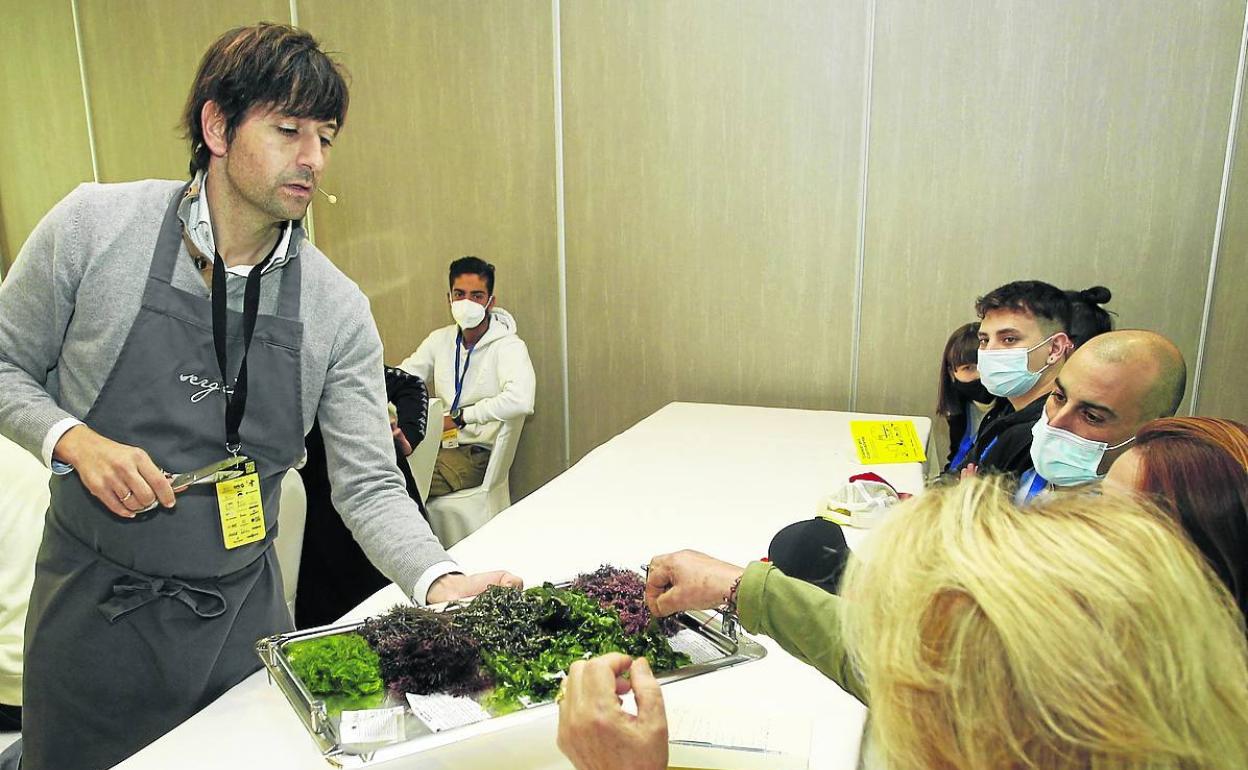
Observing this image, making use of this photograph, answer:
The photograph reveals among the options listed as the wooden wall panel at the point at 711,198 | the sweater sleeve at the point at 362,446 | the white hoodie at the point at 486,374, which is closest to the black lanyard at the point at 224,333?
the sweater sleeve at the point at 362,446

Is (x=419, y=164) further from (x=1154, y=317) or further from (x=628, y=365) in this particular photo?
(x=1154, y=317)

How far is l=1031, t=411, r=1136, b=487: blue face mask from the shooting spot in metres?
1.80

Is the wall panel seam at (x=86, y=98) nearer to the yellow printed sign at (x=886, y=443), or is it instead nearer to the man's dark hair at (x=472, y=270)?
the man's dark hair at (x=472, y=270)

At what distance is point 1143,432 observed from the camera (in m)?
1.21

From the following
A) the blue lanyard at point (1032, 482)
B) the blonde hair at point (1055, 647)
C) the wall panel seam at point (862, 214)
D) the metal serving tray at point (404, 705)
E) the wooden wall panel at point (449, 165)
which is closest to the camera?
the blonde hair at point (1055, 647)

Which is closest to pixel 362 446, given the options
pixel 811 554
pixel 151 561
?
pixel 151 561

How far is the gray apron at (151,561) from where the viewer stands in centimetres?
127

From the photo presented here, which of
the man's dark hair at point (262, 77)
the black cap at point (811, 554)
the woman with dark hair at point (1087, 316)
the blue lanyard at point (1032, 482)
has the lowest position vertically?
the blue lanyard at point (1032, 482)

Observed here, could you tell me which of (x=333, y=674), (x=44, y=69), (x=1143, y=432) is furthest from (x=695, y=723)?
(x=44, y=69)

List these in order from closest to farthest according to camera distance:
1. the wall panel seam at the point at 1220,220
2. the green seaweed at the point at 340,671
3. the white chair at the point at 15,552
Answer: the green seaweed at the point at 340,671, the white chair at the point at 15,552, the wall panel seam at the point at 1220,220

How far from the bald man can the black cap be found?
0.64 meters

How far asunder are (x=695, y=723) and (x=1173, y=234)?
3122mm

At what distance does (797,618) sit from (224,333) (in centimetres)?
93

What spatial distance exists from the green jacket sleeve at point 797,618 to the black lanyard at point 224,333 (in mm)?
796
